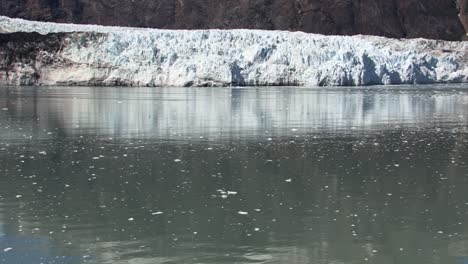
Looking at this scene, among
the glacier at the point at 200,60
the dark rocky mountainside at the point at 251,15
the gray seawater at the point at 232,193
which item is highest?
the dark rocky mountainside at the point at 251,15

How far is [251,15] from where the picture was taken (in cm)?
5522

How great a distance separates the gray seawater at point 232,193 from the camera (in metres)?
5.42

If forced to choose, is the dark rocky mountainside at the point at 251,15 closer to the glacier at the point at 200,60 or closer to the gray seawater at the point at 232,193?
the glacier at the point at 200,60

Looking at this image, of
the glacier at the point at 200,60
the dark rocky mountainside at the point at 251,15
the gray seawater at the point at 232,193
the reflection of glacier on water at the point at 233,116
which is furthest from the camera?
the dark rocky mountainside at the point at 251,15

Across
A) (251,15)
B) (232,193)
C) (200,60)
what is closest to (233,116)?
(232,193)

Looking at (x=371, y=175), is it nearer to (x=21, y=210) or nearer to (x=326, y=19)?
(x=21, y=210)

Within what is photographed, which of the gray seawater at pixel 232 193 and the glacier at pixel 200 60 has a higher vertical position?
the glacier at pixel 200 60

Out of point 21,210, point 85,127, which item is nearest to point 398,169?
point 21,210

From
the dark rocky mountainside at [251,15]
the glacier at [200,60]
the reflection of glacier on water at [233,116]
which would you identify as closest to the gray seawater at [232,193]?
the reflection of glacier on water at [233,116]

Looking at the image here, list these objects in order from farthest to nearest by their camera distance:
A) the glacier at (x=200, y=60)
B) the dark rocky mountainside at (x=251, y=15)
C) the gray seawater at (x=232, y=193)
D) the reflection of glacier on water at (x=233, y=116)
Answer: the dark rocky mountainside at (x=251, y=15) → the glacier at (x=200, y=60) → the reflection of glacier on water at (x=233, y=116) → the gray seawater at (x=232, y=193)

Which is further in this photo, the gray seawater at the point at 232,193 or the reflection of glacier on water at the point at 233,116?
the reflection of glacier on water at the point at 233,116

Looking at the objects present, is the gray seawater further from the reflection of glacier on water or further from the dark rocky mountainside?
the dark rocky mountainside

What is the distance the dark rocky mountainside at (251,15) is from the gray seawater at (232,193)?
40666 millimetres

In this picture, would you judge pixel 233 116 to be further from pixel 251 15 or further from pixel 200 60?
pixel 251 15
